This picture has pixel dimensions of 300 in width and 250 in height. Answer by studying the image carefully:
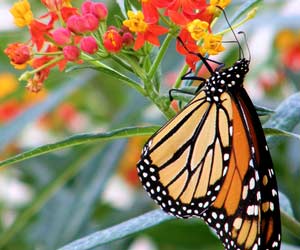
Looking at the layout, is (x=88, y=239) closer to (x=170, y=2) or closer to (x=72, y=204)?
(x=170, y=2)

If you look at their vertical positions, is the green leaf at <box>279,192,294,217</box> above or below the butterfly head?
below

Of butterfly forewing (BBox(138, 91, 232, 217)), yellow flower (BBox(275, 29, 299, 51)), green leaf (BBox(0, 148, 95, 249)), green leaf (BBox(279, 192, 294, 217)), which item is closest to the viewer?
butterfly forewing (BBox(138, 91, 232, 217))

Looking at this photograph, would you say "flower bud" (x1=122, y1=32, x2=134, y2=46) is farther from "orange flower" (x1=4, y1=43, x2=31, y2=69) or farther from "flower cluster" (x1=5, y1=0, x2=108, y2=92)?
"orange flower" (x1=4, y1=43, x2=31, y2=69)

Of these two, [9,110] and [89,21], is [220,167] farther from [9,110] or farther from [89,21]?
[9,110]

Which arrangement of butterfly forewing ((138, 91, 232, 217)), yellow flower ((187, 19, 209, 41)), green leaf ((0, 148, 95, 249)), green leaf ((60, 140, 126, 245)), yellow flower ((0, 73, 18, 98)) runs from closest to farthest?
yellow flower ((187, 19, 209, 41)) → butterfly forewing ((138, 91, 232, 217)) → green leaf ((0, 148, 95, 249)) → green leaf ((60, 140, 126, 245)) → yellow flower ((0, 73, 18, 98))

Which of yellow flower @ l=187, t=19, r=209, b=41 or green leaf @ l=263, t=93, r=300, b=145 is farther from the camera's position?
green leaf @ l=263, t=93, r=300, b=145

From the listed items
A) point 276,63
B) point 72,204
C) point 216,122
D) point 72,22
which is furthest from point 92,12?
point 276,63

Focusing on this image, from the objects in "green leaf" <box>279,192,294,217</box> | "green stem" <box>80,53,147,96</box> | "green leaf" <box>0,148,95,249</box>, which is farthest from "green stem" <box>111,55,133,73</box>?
"green leaf" <box>0,148,95,249</box>
